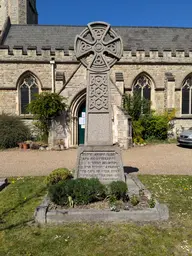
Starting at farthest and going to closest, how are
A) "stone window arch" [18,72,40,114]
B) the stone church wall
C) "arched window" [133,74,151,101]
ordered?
"arched window" [133,74,151,101], "stone window arch" [18,72,40,114], the stone church wall

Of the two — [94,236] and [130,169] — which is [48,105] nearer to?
[130,169]

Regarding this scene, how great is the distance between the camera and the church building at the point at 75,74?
14039 mm

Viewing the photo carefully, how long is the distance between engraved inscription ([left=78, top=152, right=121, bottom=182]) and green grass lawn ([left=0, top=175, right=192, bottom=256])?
142 cm

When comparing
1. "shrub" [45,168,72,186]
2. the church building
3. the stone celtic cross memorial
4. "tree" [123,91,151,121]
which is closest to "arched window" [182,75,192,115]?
the church building

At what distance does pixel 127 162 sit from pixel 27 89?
10.7 metres

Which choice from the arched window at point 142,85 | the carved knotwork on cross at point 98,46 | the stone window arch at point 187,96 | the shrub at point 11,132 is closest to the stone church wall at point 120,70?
the arched window at point 142,85

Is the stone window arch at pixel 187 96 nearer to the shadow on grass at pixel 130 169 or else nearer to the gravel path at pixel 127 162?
the gravel path at pixel 127 162

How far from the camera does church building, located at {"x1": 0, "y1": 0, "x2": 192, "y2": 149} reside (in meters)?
14.0

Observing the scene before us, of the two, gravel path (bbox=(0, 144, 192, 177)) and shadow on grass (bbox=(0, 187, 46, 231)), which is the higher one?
gravel path (bbox=(0, 144, 192, 177))

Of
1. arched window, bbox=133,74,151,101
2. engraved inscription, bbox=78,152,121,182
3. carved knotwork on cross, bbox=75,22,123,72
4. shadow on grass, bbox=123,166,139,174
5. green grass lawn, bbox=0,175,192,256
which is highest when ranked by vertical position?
arched window, bbox=133,74,151,101

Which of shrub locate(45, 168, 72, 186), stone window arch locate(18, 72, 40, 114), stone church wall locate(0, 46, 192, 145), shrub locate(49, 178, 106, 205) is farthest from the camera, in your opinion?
stone window arch locate(18, 72, 40, 114)

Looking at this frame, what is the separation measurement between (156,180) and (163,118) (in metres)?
9.76

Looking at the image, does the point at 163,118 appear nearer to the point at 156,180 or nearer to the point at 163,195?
the point at 156,180

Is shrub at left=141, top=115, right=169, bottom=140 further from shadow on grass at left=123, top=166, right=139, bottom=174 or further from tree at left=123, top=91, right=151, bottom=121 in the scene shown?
shadow on grass at left=123, top=166, right=139, bottom=174
